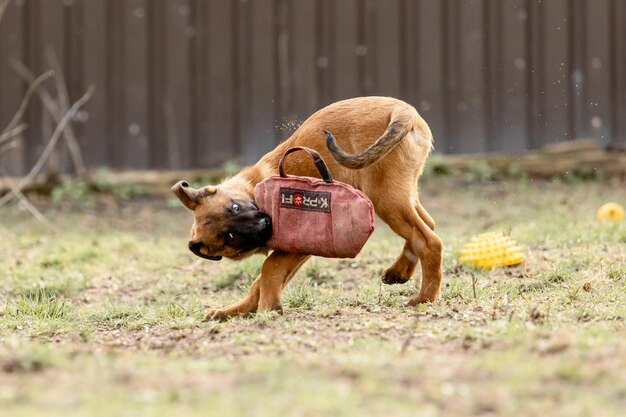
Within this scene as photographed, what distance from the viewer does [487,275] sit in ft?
20.7

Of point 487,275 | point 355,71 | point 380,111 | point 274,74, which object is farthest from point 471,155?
point 380,111

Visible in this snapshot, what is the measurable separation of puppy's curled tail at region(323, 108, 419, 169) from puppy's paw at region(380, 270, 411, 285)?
3.20 feet

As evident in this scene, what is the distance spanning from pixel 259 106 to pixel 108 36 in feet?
6.34

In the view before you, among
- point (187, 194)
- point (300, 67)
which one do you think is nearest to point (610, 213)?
point (187, 194)

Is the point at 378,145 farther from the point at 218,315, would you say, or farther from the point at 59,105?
the point at 59,105

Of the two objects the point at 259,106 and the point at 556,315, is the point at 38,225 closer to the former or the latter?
the point at 259,106

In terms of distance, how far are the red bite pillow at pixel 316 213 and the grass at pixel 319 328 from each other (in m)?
0.38

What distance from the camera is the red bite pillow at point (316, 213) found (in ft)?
16.8

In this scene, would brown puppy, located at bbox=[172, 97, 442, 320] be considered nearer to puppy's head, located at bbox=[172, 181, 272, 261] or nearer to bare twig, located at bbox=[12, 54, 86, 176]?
puppy's head, located at bbox=[172, 181, 272, 261]

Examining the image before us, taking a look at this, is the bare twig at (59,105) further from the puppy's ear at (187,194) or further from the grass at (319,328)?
the puppy's ear at (187,194)

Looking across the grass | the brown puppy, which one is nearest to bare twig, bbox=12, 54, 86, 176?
the grass

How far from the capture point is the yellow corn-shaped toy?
6.44m

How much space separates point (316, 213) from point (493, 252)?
174 centimetres

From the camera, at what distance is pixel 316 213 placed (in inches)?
205
